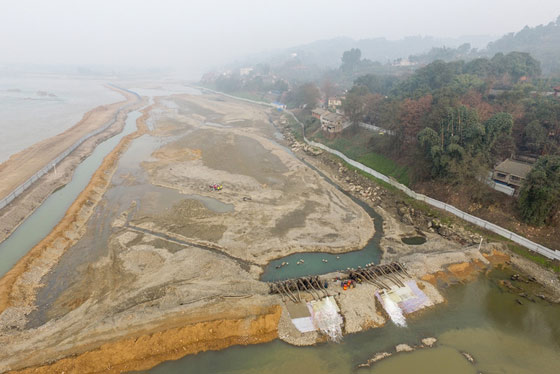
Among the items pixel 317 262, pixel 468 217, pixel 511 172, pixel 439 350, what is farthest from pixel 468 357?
pixel 511 172

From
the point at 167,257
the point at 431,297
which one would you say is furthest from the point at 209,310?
the point at 431,297

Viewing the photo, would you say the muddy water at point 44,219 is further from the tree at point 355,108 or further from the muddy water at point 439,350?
the tree at point 355,108

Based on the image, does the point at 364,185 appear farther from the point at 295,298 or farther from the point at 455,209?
the point at 295,298

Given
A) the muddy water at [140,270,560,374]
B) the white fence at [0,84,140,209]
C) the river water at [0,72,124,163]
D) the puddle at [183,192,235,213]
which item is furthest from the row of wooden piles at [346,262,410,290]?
the river water at [0,72,124,163]

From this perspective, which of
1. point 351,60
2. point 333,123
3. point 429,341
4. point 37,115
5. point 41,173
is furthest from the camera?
point 351,60

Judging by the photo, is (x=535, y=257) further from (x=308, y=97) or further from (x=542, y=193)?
(x=308, y=97)

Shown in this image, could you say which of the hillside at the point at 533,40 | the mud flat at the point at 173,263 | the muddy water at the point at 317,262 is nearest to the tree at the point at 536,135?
the mud flat at the point at 173,263

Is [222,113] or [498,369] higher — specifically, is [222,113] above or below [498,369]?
above
